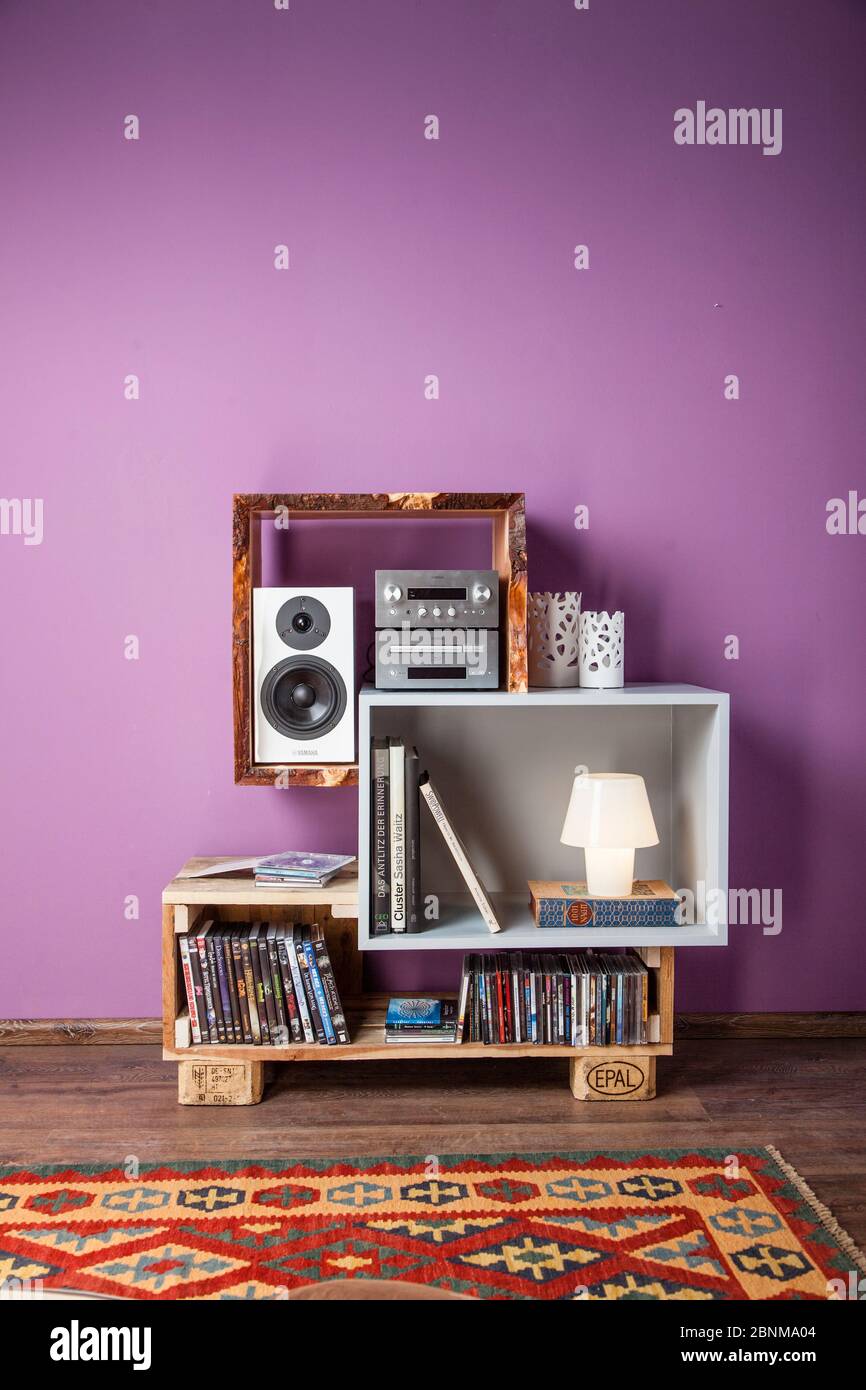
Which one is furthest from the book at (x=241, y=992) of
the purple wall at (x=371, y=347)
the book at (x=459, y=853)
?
the book at (x=459, y=853)

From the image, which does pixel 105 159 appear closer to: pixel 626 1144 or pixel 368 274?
pixel 368 274

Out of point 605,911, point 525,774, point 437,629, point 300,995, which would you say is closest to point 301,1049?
point 300,995

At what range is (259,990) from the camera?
2.17m

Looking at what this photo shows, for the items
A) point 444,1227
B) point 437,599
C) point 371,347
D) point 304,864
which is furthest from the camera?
point 371,347

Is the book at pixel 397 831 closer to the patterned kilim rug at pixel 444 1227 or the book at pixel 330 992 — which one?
the book at pixel 330 992

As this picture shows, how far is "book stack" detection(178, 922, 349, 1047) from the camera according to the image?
85.3 inches

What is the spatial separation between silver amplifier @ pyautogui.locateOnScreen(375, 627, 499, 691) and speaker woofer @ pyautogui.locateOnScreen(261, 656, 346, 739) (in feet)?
0.39

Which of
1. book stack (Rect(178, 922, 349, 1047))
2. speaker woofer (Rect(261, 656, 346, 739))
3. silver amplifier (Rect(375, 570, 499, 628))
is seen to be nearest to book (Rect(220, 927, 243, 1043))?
book stack (Rect(178, 922, 349, 1047))

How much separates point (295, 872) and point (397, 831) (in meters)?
0.24

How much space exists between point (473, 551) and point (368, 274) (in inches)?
27.7

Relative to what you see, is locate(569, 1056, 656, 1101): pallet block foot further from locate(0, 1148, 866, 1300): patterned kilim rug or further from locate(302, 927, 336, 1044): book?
locate(302, 927, 336, 1044): book

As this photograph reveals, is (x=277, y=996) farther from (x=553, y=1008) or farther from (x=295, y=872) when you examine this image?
(x=553, y=1008)
